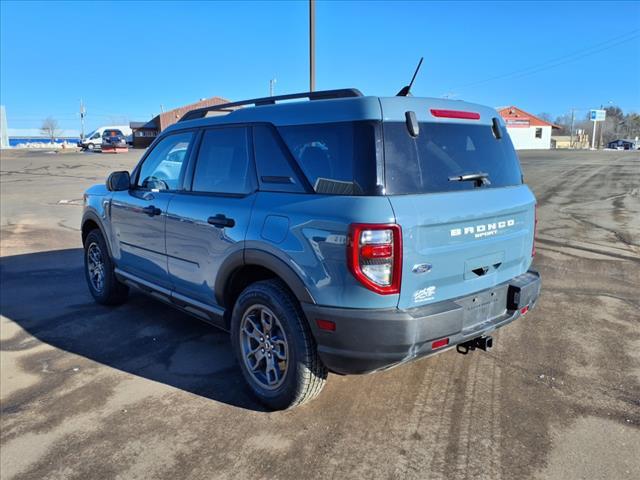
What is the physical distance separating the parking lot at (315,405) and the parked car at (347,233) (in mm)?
407

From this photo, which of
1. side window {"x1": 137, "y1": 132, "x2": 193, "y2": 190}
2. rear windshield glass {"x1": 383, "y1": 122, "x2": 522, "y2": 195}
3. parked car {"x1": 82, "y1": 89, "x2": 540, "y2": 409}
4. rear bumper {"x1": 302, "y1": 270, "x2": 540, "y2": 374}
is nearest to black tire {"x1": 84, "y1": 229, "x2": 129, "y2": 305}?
side window {"x1": 137, "y1": 132, "x2": 193, "y2": 190}

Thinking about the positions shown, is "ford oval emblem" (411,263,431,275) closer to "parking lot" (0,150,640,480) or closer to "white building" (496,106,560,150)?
"parking lot" (0,150,640,480)

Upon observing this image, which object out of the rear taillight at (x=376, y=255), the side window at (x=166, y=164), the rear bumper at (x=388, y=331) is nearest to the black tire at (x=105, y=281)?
the side window at (x=166, y=164)

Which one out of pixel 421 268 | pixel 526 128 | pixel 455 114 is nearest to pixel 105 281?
pixel 421 268

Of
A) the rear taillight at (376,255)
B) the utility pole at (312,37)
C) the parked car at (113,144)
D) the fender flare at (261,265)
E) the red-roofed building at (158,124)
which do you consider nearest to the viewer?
the rear taillight at (376,255)

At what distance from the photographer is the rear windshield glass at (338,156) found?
2.81 meters

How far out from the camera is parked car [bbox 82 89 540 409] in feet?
9.04

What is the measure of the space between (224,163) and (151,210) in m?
1.02

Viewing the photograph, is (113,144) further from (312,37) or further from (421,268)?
(421,268)

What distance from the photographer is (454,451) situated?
293 centimetres

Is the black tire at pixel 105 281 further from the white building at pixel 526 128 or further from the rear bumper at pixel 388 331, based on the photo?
the white building at pixel 526 128

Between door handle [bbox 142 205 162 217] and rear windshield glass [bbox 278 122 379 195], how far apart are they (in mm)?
1655

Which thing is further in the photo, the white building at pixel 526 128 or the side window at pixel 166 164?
the white building at pixel 526 128

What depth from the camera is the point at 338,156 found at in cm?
294
